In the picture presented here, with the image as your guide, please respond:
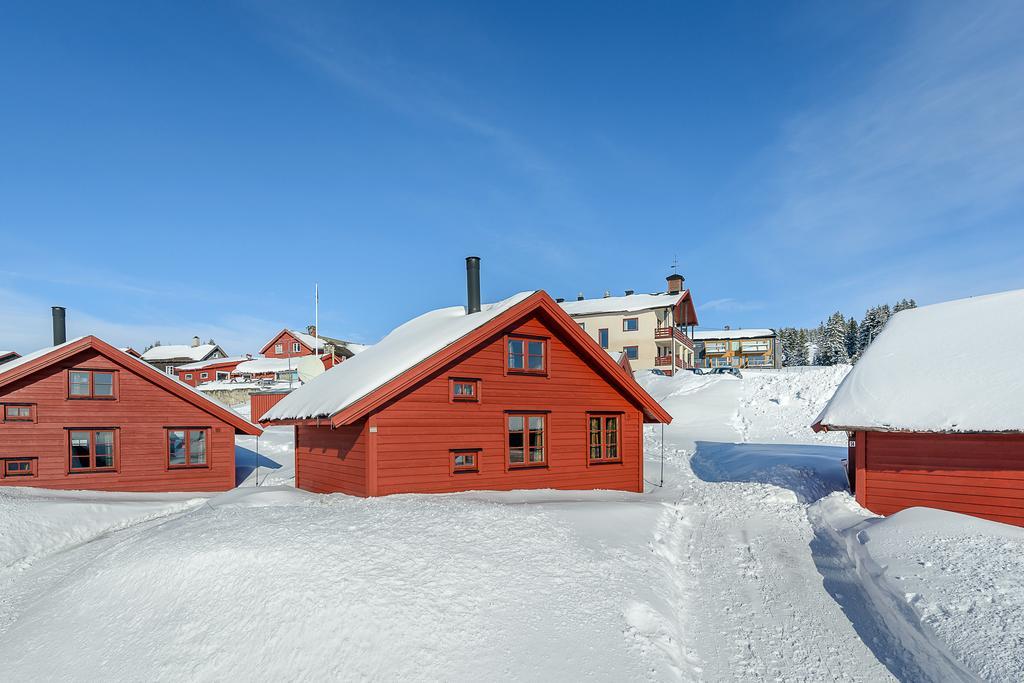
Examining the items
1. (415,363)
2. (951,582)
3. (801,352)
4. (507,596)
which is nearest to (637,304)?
(415,363)

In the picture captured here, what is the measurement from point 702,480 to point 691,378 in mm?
26753

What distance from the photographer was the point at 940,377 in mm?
15672

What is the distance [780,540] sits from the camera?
45.4 feet

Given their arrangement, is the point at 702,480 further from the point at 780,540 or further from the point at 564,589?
the point at 564,589

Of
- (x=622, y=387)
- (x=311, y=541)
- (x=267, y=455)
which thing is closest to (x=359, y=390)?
(x=311, y=541)

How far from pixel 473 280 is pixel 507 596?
13.2 meters

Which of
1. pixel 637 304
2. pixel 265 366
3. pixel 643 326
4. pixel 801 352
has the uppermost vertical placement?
pixel 637 304

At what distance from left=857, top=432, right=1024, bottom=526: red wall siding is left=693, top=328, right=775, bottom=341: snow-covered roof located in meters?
78.2

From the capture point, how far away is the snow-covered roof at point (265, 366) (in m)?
69.4

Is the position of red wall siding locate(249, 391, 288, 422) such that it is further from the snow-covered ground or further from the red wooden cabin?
the snow-covered ground

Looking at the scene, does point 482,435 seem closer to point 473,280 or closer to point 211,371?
point 473,280

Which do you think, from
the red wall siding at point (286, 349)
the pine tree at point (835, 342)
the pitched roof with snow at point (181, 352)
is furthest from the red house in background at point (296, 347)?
the pine tree at point (835, 342)

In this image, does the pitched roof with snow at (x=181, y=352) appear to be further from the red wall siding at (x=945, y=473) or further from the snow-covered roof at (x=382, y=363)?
the red wall siding at (x=945, y=473)

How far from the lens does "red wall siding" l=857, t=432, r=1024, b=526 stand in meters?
13.7
